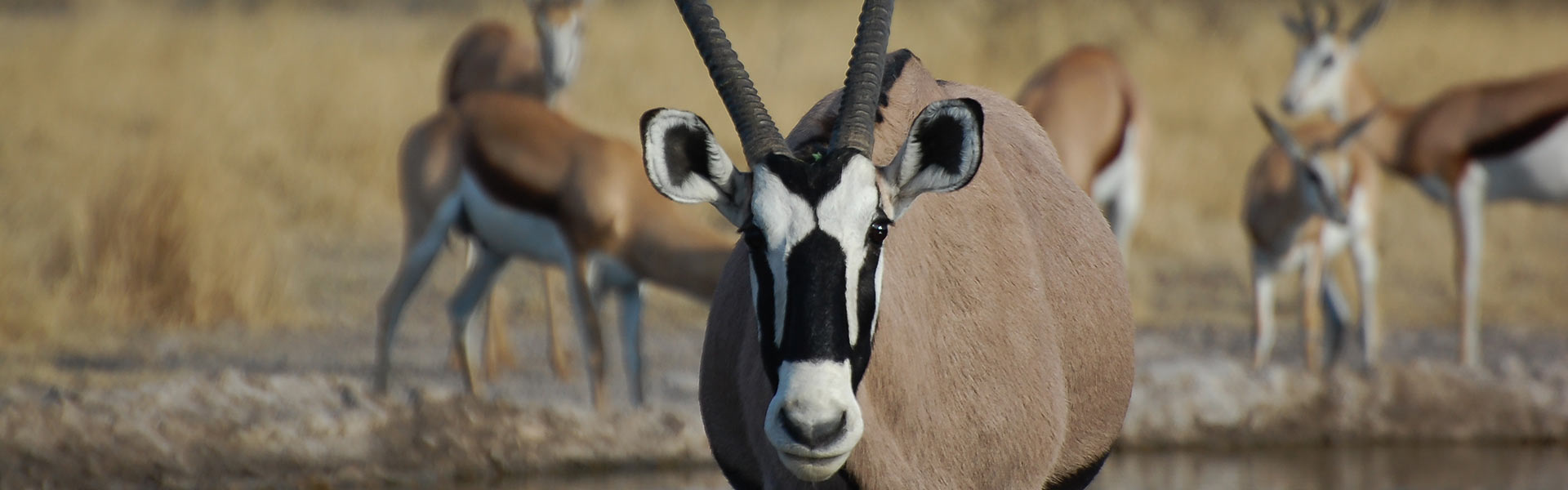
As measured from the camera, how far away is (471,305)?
28.0ft

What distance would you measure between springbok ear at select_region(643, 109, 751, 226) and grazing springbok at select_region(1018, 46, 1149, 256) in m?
6.02

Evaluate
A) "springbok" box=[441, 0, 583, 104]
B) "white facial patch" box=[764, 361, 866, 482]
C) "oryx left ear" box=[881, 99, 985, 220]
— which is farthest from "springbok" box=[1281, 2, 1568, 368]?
"white facial patch" box=[764, 361, 866, 482]

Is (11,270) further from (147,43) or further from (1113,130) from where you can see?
(147,43)

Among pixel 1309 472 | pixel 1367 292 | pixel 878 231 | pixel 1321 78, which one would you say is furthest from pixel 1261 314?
pixel 878 231

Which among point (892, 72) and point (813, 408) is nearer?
point (813, 408)

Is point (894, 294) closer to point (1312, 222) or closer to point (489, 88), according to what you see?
point (1312, 222)

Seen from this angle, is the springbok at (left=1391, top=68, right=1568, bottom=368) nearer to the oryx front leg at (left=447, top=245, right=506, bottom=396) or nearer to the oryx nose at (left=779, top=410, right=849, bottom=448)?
the oryx front leg at (left=447, top=245, right=506, bottom=396)

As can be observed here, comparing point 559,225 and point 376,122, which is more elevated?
point 559,225

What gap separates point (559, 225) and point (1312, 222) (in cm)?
424

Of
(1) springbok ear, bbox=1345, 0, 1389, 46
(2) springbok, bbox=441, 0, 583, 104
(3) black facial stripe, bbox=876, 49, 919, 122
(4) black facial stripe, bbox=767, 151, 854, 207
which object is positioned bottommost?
(2) springbok, bbox=441, 0, 583, 104

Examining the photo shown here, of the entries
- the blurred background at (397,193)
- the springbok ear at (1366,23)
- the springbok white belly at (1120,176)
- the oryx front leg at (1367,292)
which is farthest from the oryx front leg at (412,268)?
the springbok ear at (1366,23)

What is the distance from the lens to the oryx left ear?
332 centimetres

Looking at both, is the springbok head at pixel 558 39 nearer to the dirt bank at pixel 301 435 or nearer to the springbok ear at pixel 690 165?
the dirt bank at pixel 301 435

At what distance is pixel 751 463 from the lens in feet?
13.4
